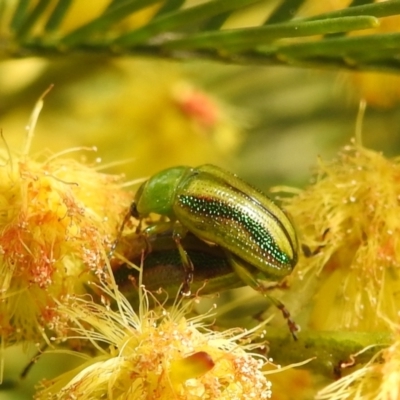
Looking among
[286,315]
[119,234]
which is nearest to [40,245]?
[119,234]

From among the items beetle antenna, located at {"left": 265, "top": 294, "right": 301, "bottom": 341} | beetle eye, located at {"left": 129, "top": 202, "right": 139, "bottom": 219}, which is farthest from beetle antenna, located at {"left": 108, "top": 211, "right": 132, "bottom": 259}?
beetle antenna, located at {"left": 265, "top": 294, "right": 301, "bottom": 341}

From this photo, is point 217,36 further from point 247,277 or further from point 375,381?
point 375,381

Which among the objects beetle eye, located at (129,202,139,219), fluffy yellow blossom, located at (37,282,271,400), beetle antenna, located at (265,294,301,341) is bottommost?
beetle antenna, located at (265,294,301,341)

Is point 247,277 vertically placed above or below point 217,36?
below

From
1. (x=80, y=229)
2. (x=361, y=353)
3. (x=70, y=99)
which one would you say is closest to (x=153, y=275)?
(x=80, y=229)

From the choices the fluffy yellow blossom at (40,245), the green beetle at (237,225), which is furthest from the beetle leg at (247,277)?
the fluffy yellow blossom at (40,245)

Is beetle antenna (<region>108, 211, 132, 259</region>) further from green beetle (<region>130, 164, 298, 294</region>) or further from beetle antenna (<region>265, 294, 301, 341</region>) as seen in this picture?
beetle antenna (<region>265, 294, 301, 341</region>)

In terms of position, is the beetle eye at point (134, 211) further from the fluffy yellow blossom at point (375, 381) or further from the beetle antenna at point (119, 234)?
the fluffy yellow blossom at point (375, 381)
